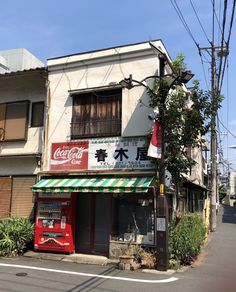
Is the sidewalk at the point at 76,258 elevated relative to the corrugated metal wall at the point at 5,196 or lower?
lower

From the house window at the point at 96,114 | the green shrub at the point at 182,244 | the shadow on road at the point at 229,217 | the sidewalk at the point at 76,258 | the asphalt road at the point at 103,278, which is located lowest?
the asphalt road at the point at 103,278

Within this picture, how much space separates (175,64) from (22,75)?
6315 millimetres

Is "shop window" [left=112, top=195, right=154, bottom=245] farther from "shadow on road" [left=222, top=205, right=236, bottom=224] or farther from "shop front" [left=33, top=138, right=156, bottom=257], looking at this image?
"shadow on road" [left=222, top=205, right=236, bottom=224]

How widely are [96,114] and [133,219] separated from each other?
163 inches

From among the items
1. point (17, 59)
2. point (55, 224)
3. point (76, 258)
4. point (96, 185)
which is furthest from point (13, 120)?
point (76, 258)

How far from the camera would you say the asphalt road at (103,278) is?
920cm

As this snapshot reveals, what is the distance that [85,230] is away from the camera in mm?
14055

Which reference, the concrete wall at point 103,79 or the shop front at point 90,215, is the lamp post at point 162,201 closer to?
the shop front at point 90,215

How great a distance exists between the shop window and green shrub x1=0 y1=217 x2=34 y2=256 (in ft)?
10.8

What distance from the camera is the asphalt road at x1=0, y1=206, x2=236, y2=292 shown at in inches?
362

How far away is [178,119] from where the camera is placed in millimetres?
12227

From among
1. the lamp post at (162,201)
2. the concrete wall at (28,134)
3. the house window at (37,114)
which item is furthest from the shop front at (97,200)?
the house window at (37,114)

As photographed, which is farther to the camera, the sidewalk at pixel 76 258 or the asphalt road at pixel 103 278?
the sidewalk at pixel 76 258

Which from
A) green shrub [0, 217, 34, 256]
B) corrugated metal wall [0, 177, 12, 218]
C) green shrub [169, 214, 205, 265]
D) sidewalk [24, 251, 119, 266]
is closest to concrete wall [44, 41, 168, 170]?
corrugated metal wall [0, 177, 12, 218]
